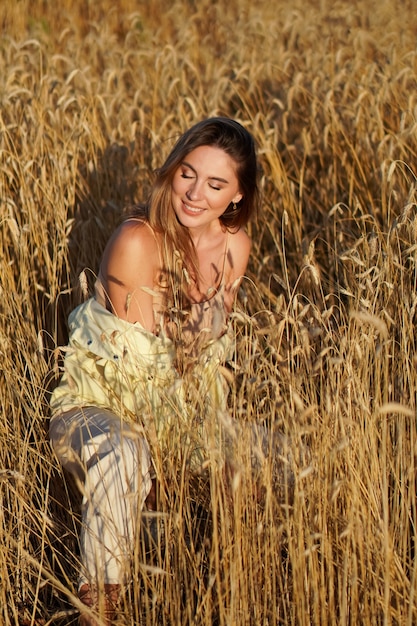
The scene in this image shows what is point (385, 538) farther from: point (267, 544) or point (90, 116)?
point (90, 116)

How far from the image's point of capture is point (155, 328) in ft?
7.11

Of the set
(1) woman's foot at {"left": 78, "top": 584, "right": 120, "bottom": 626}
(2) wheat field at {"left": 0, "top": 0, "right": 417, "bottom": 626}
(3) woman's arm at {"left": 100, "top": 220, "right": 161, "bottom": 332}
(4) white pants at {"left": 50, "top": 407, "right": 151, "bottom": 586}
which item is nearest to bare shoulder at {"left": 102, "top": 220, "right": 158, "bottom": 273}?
(3) woman's arm at {"left": 100, "top": 220, "right": 161, "bottom": 332}

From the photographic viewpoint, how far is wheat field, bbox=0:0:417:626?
1.58m

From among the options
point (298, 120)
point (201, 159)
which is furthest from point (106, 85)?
point (201, 159)

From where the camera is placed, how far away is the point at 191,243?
2.34 metres

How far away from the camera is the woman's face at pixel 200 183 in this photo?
225cm

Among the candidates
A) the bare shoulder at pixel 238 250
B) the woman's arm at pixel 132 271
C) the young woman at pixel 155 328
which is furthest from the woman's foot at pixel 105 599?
the bare shoulder at pixel 238 250

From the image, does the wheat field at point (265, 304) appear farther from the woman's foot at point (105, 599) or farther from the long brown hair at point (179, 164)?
the long brown hair at point (179, 164)

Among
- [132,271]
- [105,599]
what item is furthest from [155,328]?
[105,599]

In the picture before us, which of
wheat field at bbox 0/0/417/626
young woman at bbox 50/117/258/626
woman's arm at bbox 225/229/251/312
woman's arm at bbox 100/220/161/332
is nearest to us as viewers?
wheat field at bbox 0/0/417/626

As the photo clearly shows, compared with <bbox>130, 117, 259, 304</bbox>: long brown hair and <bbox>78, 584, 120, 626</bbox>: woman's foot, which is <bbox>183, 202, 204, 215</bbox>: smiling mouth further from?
<bbox>78, 584, 120, 626</bbox>: woman's foot

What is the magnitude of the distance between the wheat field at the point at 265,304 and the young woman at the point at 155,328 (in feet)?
0.25

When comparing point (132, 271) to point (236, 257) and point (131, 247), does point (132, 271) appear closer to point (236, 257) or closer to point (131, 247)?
point (131, 247)

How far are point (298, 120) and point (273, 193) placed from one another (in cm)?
57
